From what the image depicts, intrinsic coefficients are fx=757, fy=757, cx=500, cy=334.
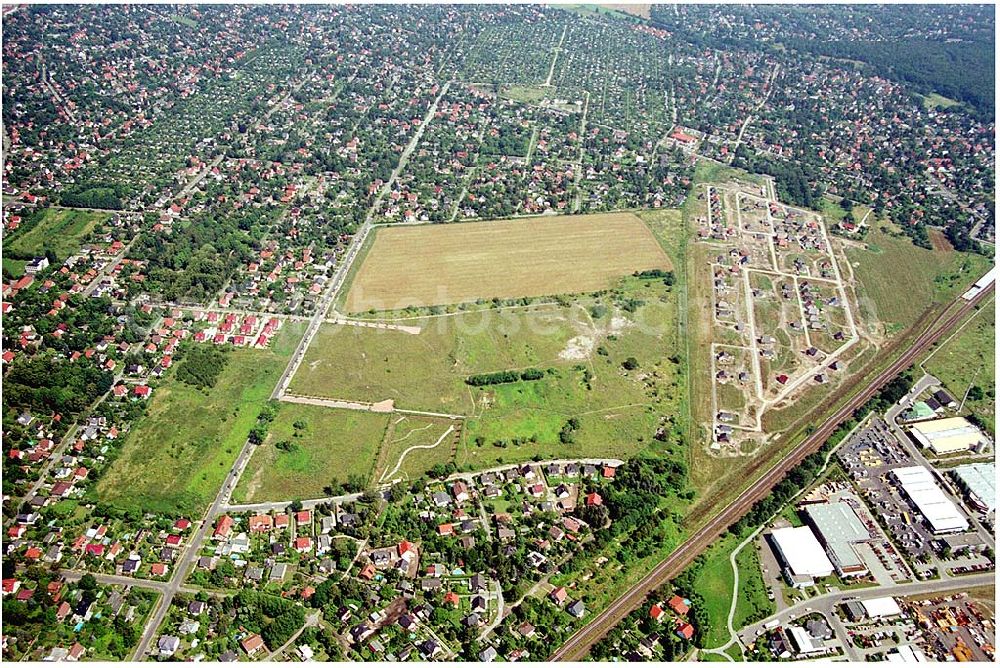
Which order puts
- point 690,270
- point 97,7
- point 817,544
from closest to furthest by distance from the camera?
1. point 817,544
2. point 690,270
3. point 97,7

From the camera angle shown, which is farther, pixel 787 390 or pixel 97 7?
pixel 97 7

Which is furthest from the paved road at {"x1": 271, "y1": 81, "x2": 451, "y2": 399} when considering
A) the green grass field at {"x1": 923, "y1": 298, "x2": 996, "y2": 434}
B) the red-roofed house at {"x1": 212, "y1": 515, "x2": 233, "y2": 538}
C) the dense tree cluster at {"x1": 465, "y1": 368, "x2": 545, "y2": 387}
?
the green grass field at {"x1": 923, "y1": 298, "x2": 996, "y2": 434}

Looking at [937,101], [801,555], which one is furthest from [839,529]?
[937,101]

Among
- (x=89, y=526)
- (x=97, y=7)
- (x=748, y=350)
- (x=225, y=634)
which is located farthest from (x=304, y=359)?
(x=97, y=7)

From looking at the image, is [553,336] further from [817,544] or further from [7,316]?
[7,316]

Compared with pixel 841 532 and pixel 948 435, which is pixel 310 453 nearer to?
pixel 841 532

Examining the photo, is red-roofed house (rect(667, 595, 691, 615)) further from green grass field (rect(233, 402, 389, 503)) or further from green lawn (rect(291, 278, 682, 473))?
green grass field (rect(233, 402, 389, 503))

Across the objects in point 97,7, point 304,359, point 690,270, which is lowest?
point 97,7
